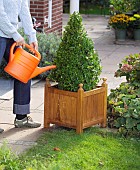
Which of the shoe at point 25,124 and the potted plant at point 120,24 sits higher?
the potted plant at point 120,24

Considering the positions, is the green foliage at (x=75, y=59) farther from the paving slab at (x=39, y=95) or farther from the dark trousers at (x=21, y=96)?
the paving slab at (x=39, y=95)

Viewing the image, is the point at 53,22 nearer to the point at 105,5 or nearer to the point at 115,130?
the point at 115,130

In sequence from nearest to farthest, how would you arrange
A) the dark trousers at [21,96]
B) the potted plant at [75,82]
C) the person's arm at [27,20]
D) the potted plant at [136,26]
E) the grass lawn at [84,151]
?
the grass lawn at [84,151] → the potted plant at [75,82] → the person's arm at [27,20] → the dark trousers at [21,96] → the potted plant at [136,26]

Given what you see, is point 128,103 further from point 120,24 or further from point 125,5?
point 125,5

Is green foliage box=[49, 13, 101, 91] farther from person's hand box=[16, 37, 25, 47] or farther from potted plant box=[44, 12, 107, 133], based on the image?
person's hand box=[16, 37, 25, 47]

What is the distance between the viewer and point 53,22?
498 inches

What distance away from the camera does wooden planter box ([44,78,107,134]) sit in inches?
252

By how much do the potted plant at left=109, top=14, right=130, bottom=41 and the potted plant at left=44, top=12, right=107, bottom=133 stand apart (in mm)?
7891

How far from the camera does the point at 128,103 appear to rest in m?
6.70

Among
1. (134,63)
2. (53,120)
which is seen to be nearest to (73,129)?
(53,120)

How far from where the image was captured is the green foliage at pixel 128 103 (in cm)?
650

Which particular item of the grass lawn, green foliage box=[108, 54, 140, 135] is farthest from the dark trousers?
green foliage box=[108, 54, 140, 135]

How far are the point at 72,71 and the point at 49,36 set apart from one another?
3706 millimetres

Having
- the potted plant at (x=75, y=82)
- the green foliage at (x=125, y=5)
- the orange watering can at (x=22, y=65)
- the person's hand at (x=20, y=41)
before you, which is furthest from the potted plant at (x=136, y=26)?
the orange watering can at (x=22, y=65)
